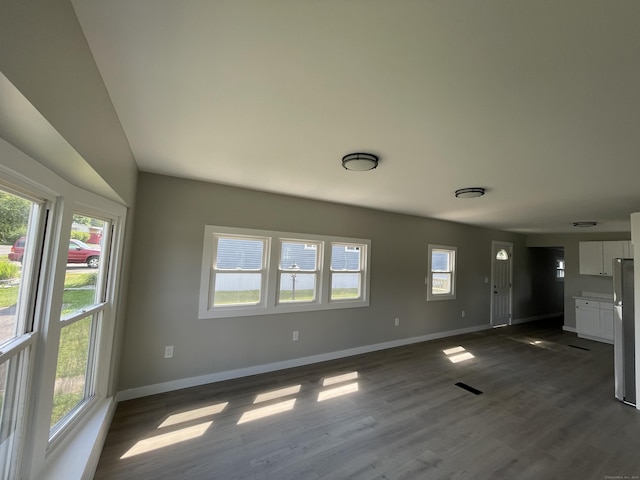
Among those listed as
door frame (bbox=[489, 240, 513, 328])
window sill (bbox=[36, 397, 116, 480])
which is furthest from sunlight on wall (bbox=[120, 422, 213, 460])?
door frame (bbox=[489, 240, 513, 328])

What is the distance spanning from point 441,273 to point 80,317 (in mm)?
5581

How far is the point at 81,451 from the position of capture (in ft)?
5.53

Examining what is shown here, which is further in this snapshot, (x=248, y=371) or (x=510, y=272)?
(x=510, y=272)

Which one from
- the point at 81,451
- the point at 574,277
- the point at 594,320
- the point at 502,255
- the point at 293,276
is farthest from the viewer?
the point at 502,255

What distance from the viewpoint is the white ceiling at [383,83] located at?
37.3 inches

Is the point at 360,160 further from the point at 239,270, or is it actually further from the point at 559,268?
the point at 559,268

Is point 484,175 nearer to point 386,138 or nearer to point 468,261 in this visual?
point 386,138

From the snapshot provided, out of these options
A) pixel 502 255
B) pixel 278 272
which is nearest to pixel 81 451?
pixel 278 272

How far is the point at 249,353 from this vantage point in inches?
135

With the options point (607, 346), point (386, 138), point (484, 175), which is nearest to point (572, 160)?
point (484, 175)

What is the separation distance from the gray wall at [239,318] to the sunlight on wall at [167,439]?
2.69ft

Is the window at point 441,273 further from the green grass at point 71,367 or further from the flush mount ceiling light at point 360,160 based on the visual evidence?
the green grass at point 71,367

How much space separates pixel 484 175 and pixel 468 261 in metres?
3.87

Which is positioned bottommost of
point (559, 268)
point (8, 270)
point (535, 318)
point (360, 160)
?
point (535, 318)
